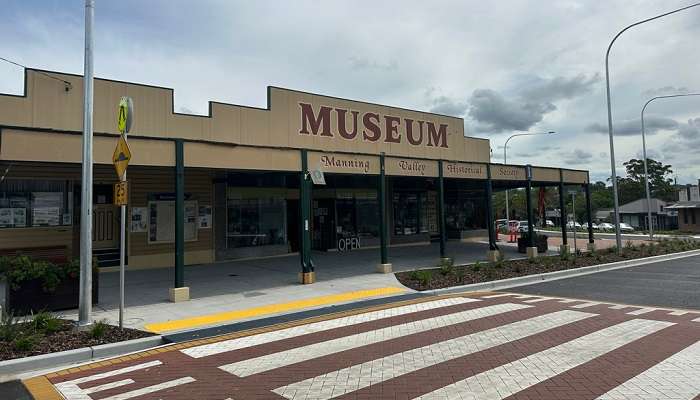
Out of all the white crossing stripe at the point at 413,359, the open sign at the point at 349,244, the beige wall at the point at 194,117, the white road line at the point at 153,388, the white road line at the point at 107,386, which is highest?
the beige wall at the point at 194,117

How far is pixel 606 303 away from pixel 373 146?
44.5ft

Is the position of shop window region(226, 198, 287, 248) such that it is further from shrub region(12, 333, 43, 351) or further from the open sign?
shrub region(12, 333, 43, 351)

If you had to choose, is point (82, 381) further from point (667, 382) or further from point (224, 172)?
point (224, 172)

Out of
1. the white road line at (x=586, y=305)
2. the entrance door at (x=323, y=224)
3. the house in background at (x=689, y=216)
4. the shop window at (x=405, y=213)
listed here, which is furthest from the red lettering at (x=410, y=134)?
the house in background at (x=689, y=216)

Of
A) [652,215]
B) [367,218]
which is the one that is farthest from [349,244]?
[652,215]

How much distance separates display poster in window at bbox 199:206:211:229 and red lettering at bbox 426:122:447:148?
12.2 meters

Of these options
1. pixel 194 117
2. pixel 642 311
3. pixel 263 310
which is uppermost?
pixel 194 117

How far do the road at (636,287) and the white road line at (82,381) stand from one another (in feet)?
29.9

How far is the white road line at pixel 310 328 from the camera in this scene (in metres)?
6.79

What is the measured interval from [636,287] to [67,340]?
Result: 1317cm

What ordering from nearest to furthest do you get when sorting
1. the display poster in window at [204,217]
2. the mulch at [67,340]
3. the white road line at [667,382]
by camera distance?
the white road line at [667,382]
the mulch at [67,340]
the display poster in window at [204,217]

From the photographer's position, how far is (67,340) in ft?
23.0

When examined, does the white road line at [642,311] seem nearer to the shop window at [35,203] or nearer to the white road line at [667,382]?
the white road line at [667,382]

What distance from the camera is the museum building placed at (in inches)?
428
